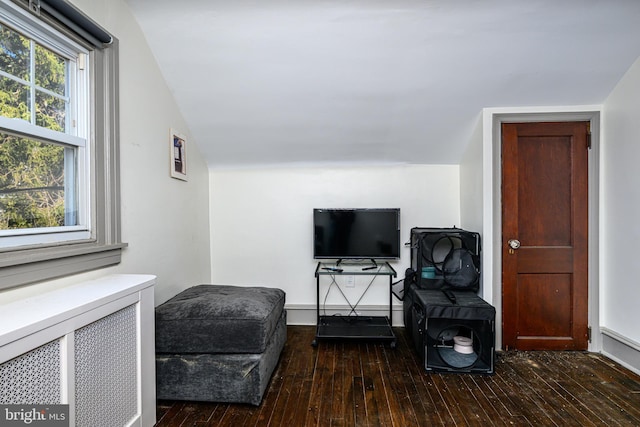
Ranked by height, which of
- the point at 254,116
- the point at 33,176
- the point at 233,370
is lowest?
the point at 233,370

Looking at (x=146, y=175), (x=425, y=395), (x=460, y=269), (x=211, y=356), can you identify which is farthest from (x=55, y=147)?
(x=460, y=269)

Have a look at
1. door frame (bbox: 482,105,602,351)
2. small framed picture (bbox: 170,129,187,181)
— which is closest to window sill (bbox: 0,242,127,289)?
small framed picture (bbox: 170,129,187,181)

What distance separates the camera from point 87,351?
1234 millimetres

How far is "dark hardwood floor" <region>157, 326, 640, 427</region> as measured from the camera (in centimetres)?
175

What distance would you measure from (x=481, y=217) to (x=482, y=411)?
4.71 feet

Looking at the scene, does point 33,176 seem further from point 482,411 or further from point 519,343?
point 519,343

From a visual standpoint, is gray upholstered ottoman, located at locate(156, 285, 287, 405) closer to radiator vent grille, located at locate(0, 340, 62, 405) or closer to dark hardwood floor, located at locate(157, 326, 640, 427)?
dark hardwood floor, located at locate(157, 326, 640, 427)

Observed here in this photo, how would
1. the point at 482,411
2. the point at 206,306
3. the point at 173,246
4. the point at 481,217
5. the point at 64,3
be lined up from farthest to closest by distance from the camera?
the point at 481,217 → the point at 173,246 → the point at 206,306 → the point at 482,411 → the point at 64,3

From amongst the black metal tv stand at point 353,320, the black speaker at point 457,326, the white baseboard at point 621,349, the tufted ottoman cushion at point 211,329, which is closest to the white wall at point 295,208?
the black metal tv stand at point 353,320

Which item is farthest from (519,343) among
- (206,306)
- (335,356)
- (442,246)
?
(206,306)

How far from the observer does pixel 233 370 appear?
1.86m

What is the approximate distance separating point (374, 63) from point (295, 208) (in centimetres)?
160

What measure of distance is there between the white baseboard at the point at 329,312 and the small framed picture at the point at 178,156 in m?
1.66

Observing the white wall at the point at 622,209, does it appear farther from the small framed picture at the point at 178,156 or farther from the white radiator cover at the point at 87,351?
the small framed picture at the point at 178,156
